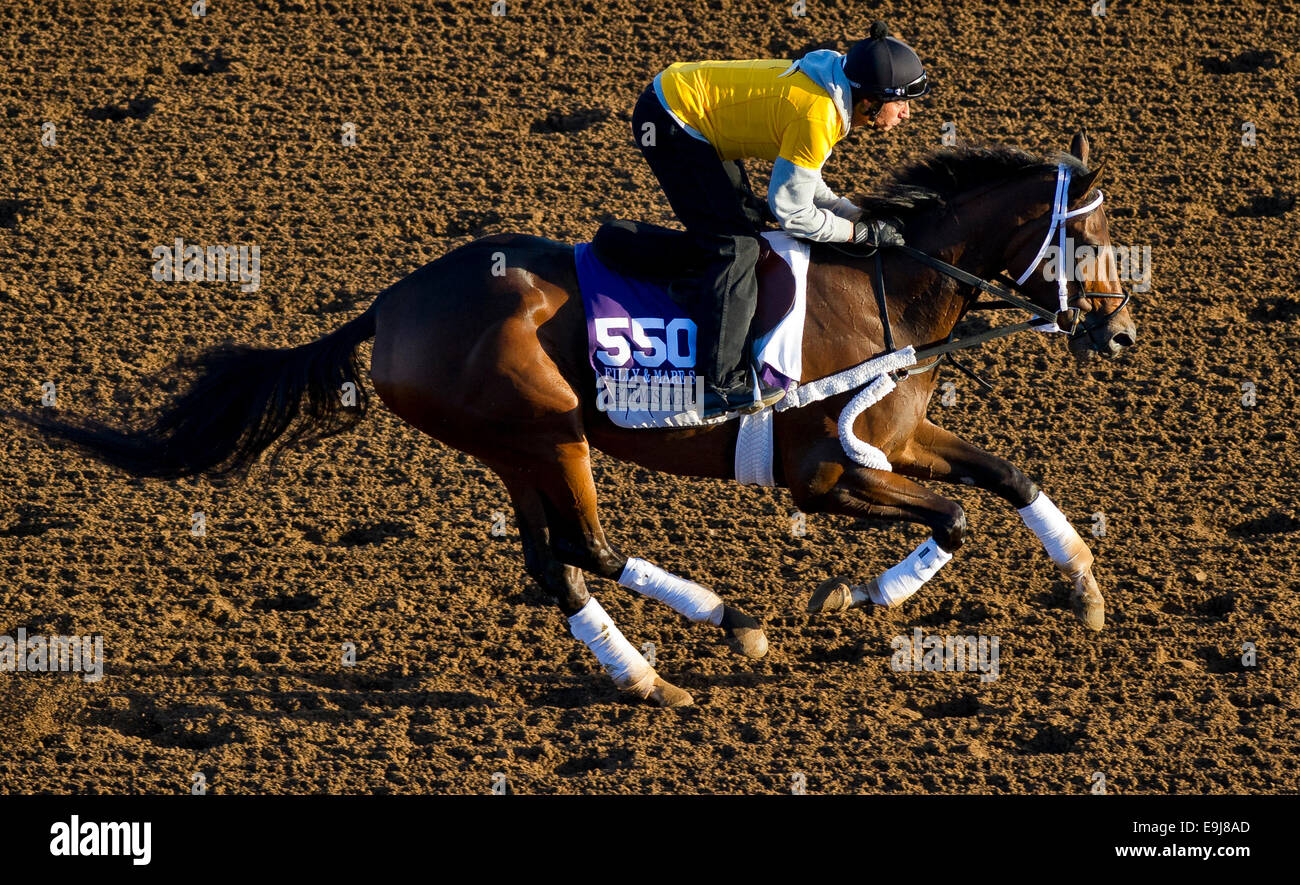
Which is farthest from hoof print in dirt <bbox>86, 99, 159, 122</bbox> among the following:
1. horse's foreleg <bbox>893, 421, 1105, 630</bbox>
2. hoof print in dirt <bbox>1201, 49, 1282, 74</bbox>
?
hoof print in dirt <bbox>1201, 49, 1282, 74</bbox>

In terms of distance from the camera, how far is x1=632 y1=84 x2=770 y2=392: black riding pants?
22.1ft

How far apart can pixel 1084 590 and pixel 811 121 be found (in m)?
2.39

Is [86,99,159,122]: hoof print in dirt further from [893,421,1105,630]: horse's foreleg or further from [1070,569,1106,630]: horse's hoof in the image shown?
[1070,569,1106,630]: horse's hoof

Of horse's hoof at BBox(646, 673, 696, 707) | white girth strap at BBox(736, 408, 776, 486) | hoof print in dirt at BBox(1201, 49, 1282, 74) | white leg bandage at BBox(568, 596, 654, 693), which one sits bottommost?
horse's hoof at BBox(646, 673, 696, 707)

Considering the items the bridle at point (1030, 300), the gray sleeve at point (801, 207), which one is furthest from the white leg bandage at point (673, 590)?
the gray sleeve at point (801, 207)

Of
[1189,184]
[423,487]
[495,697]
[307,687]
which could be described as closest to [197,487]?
[423,487]

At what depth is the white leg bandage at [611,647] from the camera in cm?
712

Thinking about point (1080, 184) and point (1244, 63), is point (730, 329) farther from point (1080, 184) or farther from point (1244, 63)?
point (1244, 63)

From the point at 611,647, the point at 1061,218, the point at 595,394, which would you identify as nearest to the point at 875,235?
the point at 1061,218

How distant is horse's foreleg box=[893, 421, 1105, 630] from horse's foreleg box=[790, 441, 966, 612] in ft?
0.49

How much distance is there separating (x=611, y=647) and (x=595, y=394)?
106 cm

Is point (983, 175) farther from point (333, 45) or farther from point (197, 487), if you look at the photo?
point (333, 45)

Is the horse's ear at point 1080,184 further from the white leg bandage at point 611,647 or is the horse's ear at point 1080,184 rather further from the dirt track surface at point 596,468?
the white leg bandage at point 611,647

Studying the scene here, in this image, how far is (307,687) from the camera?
7.36 m
